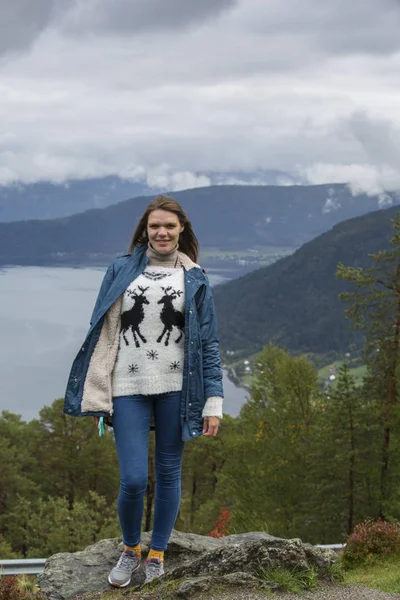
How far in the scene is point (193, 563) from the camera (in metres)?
4.94

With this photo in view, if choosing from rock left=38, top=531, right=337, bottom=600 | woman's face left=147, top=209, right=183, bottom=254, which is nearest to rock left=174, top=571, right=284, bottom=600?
rock left=38, top=531, right=337, bottom=600

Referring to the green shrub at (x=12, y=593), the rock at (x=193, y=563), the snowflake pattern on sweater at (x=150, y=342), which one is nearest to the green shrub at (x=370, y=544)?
the rock at (x=193, y=563)

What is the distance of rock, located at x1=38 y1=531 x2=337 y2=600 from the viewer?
4.64 m

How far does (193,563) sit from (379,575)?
1.77 m

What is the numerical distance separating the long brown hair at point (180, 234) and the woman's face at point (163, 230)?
5 cm

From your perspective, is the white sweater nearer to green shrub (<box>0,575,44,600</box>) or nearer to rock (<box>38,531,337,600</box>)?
rock (<box>38,531,337,600</box>)

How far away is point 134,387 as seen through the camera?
4871mm

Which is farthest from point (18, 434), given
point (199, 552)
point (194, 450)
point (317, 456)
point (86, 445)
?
point (199, 552)

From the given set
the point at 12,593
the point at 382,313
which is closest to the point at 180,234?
the point at 12,593

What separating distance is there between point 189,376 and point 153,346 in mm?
343

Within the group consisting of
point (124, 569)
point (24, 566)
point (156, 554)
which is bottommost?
point (24, 566)

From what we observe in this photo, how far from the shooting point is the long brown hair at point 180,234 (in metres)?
5.06

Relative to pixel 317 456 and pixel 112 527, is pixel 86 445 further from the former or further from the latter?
pixel 317 456

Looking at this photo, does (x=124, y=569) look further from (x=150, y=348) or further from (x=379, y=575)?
(x=379, y=575)
